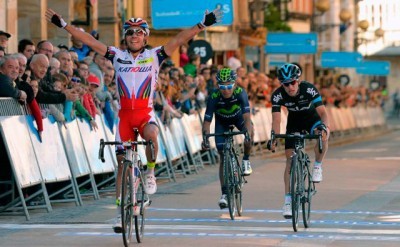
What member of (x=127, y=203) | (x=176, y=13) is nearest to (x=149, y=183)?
(x=127, y=203)

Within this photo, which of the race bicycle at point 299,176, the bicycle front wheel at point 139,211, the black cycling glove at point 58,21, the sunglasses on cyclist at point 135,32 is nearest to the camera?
the bicycle front wheel at point 139,211

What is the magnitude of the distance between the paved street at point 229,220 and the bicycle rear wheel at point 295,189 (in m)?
0.15

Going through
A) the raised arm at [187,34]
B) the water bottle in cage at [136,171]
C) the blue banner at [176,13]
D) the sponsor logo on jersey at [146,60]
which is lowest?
the water bottle in cage at [136,171]

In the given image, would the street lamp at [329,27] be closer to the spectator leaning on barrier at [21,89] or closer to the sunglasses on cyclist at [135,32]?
the spectator leaning on barrier at [21,89]

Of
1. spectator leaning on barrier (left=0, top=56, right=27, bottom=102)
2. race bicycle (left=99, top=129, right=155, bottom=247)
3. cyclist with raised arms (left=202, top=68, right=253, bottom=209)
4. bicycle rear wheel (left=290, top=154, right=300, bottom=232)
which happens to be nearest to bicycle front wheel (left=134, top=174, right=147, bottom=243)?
race bicycle (left=99, top=129, right=155, bottom=247)

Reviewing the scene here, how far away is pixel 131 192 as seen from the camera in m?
14.4

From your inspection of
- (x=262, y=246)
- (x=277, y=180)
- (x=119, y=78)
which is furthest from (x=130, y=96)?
(x=277, y=180)

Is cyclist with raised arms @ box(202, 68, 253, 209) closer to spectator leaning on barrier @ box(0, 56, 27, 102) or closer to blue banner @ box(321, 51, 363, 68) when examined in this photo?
spectator leaning on barrier @ box(0, 56, 27, 102)

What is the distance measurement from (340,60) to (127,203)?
52444mm

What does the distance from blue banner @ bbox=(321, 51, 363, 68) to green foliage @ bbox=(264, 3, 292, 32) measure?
239cm

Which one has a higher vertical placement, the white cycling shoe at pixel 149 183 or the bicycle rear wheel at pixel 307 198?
the white cycling shoe at pixel 149 183

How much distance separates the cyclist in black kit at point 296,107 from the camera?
16.5 m

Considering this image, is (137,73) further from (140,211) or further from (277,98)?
(277,98)

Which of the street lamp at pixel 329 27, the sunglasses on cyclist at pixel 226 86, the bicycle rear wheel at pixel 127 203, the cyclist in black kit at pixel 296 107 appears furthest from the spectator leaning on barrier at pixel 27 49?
the street lamp at pixel 329 27
